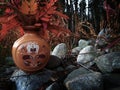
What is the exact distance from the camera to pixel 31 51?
3.31m

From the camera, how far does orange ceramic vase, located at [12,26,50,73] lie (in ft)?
10.9

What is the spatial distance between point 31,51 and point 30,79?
0.86ft

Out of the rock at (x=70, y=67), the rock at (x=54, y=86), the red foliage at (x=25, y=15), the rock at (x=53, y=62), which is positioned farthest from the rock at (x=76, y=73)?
the red foliage at (x=25, y=15)

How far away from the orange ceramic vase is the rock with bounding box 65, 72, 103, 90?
0.38 m

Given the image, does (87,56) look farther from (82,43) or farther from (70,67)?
(82,43)

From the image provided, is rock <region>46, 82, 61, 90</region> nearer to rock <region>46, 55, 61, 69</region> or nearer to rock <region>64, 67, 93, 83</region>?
rock <region>64, 67, 93, 83</region>

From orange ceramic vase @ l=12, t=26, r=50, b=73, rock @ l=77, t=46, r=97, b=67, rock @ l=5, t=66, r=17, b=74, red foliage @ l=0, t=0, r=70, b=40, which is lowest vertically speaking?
rock @ l=5, t=66, r=17, b=74

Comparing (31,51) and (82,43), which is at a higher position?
(31,51)

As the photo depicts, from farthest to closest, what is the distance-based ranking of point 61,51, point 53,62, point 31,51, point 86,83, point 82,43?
1. point 82,43
2. point 61,51
3. point 53,62
4. point 31,51
5. point 86,83

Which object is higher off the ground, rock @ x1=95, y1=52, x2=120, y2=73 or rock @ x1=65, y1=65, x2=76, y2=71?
rock @ x1=95, y1=52, x2=120, y2=73

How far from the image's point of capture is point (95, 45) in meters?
4.48

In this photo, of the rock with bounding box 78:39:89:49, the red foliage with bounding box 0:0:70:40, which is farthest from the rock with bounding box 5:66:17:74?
the rock with bounding box 78:39:89:49

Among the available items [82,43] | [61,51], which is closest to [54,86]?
[61,51]

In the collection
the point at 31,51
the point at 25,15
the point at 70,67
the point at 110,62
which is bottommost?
the point at 70,67
